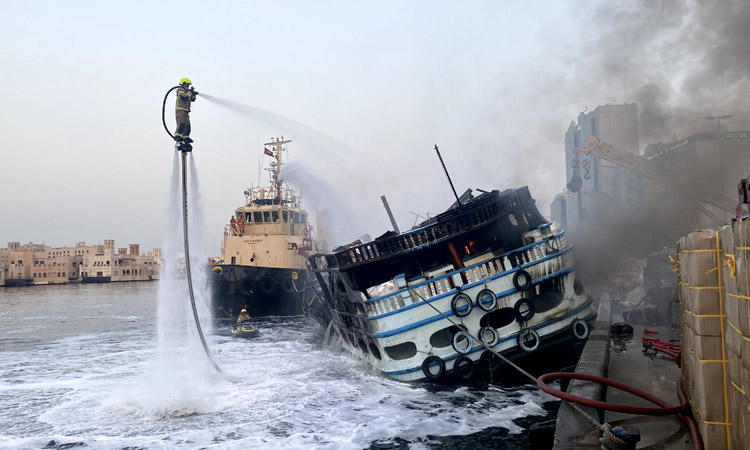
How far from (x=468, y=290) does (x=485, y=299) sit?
430 millimetres

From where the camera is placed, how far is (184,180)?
927 cm

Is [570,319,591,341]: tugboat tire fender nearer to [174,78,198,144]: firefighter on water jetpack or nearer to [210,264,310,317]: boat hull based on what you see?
[174,78,198,144]: firefighter on water jetpack

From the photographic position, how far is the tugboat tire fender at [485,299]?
38.2 feet

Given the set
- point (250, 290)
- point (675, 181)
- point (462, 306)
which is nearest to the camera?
point (462, 306)

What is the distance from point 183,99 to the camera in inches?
354

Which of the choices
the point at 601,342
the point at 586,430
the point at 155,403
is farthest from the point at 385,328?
the point at 586,430

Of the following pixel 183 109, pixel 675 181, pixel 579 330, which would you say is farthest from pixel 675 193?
pixel 183 109

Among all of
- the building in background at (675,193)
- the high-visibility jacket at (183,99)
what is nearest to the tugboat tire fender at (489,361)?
the high-visibility jacket at (183,99)

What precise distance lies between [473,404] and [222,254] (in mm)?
27573

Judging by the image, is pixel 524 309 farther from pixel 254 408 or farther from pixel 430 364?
pixel 254 408

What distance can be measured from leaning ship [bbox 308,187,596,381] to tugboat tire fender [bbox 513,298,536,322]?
0.02 m

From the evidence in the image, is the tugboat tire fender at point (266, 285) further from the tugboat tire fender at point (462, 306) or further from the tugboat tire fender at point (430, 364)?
the tugboat tire fender at point (462, 306)

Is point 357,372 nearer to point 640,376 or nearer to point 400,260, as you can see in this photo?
point 400,260

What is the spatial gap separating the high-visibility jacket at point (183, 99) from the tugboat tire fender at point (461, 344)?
294 inches
